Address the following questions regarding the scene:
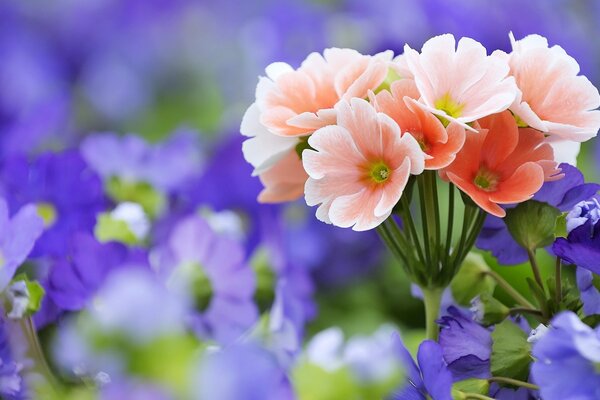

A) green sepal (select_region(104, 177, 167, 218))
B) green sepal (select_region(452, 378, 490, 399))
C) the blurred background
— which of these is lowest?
the blurred background

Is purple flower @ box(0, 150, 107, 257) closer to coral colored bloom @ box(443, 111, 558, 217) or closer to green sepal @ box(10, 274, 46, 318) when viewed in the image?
green sepal @ box(10, 274, 46, 318)

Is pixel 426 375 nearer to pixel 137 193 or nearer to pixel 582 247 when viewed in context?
pixel 582 247

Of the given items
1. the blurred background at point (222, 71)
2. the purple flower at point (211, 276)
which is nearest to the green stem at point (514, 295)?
the purple flower at point (211, 276)

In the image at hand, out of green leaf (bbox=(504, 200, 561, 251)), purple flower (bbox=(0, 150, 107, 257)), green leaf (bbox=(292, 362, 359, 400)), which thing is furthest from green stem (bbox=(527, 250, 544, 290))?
purple flower (bbox=(0, 150, 107, 257))

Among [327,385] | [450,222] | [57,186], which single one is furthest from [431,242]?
[57,186]

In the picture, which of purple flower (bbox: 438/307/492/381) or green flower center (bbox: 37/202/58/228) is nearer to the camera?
purple flower (bbox: 438/307/492/381)

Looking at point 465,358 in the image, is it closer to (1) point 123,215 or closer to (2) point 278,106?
(2) point 278,106

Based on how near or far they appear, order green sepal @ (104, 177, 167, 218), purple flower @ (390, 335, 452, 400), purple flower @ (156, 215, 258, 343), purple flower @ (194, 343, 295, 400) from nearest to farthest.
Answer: purple flower @ (194, 343, 295, 400), purple flower @ (390, 335, 452, 400), purple flower @ (156, 215, 258, 343), green sepal @ (104, 177, 167, 218)
